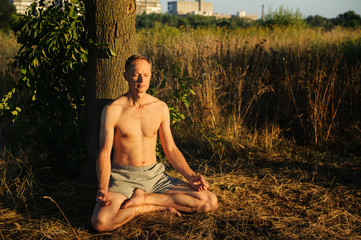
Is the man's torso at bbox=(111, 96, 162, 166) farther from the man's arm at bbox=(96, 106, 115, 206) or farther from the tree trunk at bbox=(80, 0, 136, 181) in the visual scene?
the tree trunk at bbox=(80, 0, 136, 181)

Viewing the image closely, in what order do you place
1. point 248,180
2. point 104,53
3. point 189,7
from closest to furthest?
point 104,53, point 248,180, point 189,7

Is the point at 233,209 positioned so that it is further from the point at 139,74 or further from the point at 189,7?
the point at 189,7

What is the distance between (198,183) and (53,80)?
6.10 ft

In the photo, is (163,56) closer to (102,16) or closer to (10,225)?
(102,16)

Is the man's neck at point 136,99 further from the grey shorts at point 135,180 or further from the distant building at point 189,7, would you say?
the distant building at point 189,7

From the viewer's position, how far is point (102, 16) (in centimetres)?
347

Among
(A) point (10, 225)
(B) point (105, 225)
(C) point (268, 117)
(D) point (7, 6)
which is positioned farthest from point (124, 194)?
(D) point (7, 6)

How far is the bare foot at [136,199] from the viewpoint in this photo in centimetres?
289

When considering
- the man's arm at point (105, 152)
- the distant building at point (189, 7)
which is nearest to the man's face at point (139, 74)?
the man's arm at point (105, 152)

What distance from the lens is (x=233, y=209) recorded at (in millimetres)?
3281

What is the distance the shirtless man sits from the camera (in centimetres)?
290

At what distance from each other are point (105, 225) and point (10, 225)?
85 cm

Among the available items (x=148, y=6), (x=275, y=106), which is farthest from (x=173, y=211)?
(x=148, y=6)

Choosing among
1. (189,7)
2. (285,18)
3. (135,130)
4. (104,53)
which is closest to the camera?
(135,130)
